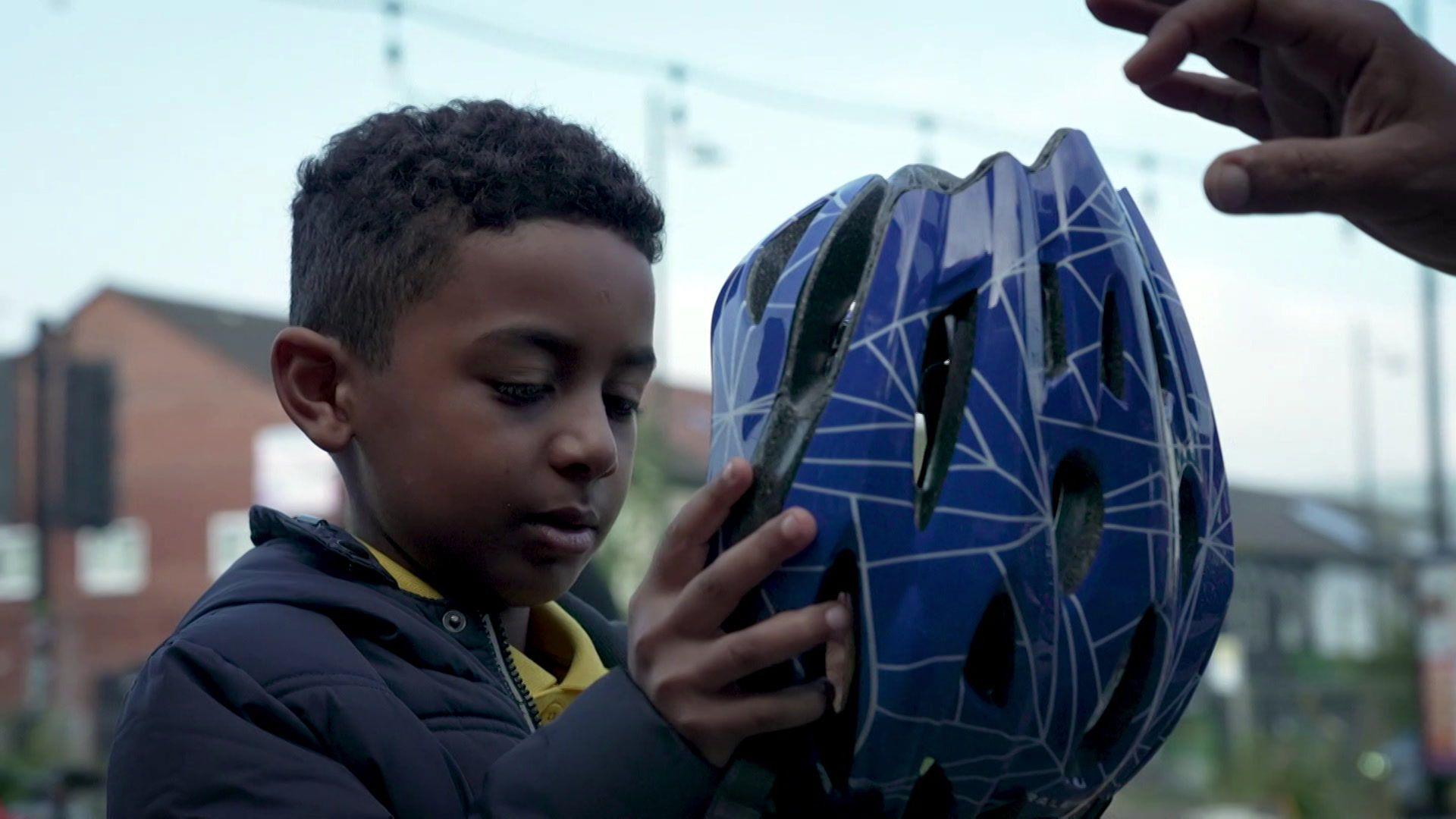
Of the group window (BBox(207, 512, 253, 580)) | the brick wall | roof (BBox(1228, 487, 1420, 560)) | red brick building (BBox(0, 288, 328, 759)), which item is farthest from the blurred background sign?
window (BBox(207, 512, 253, 580))

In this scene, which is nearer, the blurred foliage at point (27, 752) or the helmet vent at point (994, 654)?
the helmet vent at point (994, 654)

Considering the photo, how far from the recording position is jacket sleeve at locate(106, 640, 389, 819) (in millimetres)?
1432

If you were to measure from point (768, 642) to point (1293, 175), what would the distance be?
0.66 m

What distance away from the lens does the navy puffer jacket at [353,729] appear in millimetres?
1395

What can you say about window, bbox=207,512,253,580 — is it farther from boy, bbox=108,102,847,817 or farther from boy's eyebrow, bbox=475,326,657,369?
A: boy's eyebrow, bbox=475,326,657,369

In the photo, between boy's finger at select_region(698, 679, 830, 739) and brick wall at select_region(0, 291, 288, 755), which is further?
brick wall at select_region(0, 291, 288, 755)

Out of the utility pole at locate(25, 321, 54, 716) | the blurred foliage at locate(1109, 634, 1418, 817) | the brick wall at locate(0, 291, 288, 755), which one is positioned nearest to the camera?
the utility pole at locate(25, 321, 54, 716)

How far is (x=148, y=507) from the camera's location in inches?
1278

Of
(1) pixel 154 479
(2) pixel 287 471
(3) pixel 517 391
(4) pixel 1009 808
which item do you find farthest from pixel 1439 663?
(1) pixel 154 479

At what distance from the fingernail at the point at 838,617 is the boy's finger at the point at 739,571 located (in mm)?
62

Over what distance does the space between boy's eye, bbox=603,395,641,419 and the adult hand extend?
0.64 m

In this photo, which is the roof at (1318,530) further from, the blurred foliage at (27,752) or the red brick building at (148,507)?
the blurred foliage at (27,752)

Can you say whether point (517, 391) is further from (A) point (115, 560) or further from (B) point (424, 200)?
(A) point (115, 560)

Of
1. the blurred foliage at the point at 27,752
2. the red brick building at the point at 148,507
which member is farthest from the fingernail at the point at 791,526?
the red brick building at the point at 148,507
